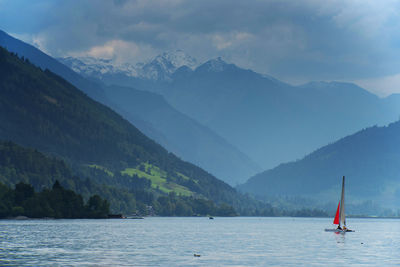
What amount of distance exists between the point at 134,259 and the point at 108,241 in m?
48.6

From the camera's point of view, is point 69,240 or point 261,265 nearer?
point 261,265

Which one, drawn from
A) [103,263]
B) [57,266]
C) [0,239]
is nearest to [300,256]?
[103,263]

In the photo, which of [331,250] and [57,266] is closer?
[57,266]

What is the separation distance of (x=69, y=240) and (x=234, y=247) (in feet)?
133

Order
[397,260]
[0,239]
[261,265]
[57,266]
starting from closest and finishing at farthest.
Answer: [57,266], [261,265], [397,260], [0,239]

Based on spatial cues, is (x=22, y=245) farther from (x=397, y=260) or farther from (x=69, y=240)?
(x=397, y=260)

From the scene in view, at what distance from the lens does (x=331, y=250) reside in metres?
146

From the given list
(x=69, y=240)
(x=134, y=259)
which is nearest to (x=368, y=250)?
(x=134, y=259)

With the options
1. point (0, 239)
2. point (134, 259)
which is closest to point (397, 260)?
point (134, 259)

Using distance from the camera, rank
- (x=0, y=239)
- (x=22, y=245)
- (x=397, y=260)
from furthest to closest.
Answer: (x=0, y=239)
(x=22, y=245)
(x=397, y=260)

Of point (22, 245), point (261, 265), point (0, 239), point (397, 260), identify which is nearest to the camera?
point (261, 265)

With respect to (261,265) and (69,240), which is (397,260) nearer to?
(261,265)

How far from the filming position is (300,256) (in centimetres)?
12800

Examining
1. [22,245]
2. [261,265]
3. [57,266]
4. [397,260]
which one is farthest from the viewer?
[22,245]
